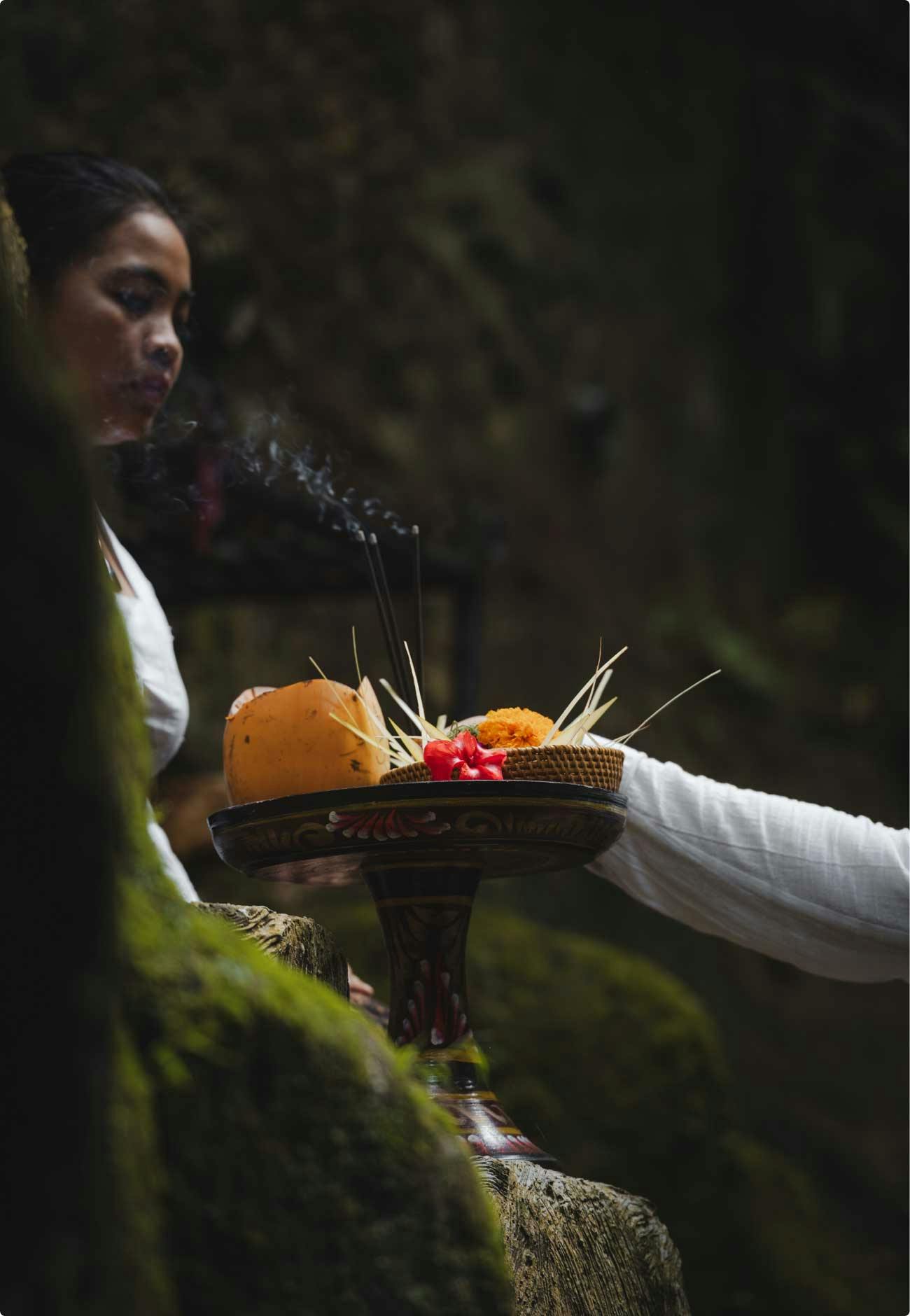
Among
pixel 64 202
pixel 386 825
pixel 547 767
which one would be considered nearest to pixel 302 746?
pixel 386 825

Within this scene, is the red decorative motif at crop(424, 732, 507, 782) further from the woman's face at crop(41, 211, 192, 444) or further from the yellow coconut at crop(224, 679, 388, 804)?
the woman's face at crop(41, 211, 192, 444)

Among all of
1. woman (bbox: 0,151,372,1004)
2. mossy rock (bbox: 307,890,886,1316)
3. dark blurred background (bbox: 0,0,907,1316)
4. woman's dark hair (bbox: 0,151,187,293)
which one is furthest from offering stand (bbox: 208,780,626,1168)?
mossy rock (bbox: 307,890,886,1316)

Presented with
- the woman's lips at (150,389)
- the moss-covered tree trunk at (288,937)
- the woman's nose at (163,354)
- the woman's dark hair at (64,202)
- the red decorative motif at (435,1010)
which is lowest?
the red decorative motif at (435,1010)

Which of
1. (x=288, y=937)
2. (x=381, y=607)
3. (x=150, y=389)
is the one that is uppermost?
(x=150, y=389)

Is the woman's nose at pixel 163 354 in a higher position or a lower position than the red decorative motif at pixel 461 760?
higher

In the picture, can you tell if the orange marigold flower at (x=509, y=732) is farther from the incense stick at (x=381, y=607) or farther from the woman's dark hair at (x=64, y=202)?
the woman's dark hair at (x=64, y=202)

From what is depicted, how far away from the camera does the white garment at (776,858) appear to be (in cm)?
209

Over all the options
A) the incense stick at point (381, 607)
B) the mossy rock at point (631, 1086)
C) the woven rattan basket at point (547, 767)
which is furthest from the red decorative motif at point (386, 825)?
the mossy rock at point (631, 1086)

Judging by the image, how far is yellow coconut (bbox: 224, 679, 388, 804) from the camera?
5.89 feet

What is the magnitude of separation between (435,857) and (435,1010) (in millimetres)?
212

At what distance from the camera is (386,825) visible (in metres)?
1.67

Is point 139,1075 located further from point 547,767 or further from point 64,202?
point 64,202

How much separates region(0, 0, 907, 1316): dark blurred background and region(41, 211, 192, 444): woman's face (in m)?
1.50

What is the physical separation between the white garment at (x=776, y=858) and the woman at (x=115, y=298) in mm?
749
